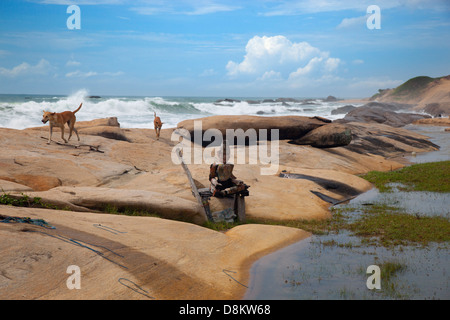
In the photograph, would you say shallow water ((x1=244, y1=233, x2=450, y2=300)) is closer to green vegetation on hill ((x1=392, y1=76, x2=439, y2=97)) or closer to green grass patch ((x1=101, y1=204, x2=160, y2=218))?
green grass patch ((x1=101, y1=204, x2=160, y2=218))

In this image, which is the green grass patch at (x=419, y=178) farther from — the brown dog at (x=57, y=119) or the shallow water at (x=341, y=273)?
the brown dog at (x=57, y=119)

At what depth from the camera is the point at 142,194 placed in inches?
400

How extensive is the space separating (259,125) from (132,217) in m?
14.0

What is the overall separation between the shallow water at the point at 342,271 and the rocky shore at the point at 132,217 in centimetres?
41

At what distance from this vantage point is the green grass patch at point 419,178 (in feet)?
49.5

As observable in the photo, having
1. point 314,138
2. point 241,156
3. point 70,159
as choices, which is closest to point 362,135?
point 314,138

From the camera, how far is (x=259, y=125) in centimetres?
2183

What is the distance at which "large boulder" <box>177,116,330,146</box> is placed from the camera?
2181 cm

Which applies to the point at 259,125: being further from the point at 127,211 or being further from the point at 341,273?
the point at 341,273

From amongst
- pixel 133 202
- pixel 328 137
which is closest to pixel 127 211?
pixel 133 202

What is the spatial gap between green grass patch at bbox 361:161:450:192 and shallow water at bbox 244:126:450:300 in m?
6.64

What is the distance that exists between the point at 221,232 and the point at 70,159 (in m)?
6.03

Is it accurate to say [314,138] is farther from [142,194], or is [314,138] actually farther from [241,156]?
[142,194]

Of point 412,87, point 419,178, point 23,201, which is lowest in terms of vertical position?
point 419,178
